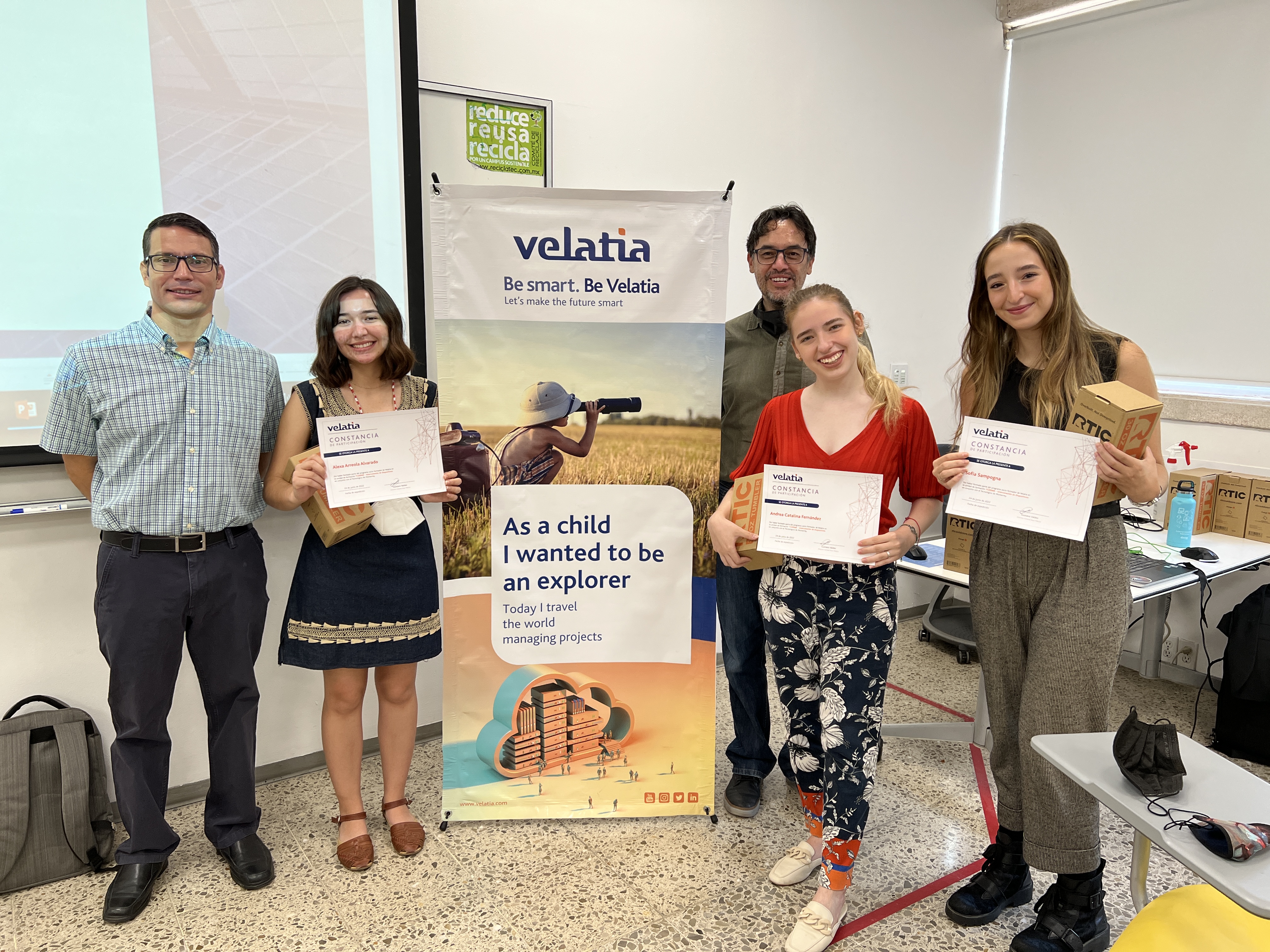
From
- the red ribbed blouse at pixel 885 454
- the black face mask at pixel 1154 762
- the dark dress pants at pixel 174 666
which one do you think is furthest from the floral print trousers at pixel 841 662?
the dark dress pants at pixel 174 666

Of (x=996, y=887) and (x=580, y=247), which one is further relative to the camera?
(x=580, y=247)

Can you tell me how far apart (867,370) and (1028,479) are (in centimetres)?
44

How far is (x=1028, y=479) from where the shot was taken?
5.77 ft

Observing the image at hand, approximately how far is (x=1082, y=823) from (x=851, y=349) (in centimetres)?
122

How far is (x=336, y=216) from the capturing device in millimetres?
2619

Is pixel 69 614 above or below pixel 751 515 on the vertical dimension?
below

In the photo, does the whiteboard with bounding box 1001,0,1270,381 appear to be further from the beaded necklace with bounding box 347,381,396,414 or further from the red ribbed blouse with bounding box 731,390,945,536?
the beaded necklace with bounding box 347,381,396,414

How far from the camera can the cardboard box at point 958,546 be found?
2.89m

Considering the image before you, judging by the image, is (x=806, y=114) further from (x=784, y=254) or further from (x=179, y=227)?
(x=179, y=227)

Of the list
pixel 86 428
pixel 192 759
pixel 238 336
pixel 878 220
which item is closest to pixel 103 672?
pixel 192 759

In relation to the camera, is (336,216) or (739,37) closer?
(336,216)

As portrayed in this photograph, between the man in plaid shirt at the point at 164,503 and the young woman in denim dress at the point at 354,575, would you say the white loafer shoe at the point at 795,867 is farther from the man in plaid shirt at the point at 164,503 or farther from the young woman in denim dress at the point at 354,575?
the man in plaid shirt at the point at 164,503

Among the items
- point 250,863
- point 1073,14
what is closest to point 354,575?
point 250,863

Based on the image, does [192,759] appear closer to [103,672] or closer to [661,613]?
[103,672]
